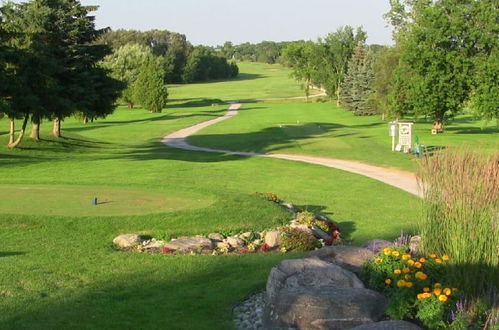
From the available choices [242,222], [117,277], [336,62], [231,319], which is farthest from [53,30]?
[336,62]

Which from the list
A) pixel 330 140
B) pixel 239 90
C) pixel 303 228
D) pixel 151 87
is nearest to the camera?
pixel 303 228

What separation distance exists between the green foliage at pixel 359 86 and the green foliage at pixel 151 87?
2835 centimetres

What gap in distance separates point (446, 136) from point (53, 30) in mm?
33143

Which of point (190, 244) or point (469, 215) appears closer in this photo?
point (469, 215)

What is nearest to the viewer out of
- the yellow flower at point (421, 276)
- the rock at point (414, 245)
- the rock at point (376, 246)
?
the yellow flower at point (421, 276)

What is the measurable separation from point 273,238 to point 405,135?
2703 centimetres

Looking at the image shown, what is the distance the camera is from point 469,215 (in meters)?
7.85

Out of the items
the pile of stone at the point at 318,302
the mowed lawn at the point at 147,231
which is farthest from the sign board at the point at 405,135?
the pile of stone at the point at 318,302

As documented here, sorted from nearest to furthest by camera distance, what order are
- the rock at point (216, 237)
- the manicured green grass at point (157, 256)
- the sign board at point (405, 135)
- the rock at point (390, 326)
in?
the rock at point (390, 326) < the manicured green grass at point (157, 256) < the rock at point (216, 237) < the sign board at point (405, 135)

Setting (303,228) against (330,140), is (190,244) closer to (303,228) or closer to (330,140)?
(303,228)

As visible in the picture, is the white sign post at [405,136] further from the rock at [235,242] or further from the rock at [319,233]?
the rock at [235,242]

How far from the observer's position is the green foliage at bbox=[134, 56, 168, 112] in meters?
86.2

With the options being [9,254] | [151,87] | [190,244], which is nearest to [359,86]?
[151,87]

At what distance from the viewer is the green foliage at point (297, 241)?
1330 cm
